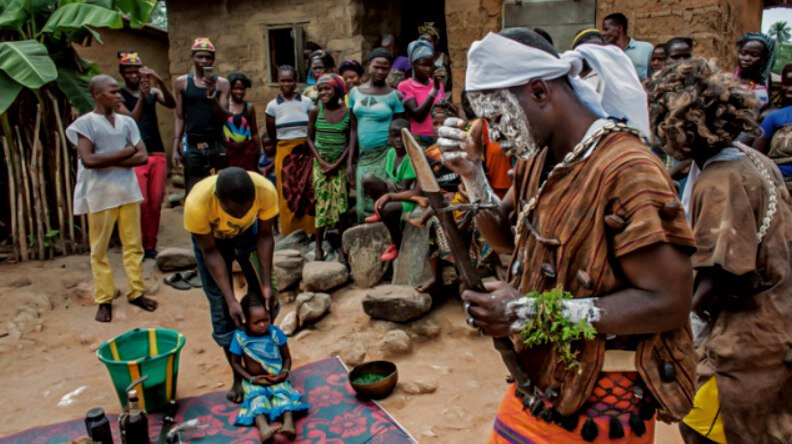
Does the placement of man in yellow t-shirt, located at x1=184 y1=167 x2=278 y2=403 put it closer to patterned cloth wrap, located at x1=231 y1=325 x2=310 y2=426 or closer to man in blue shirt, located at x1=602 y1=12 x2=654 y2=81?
patterned cloth wrap, located at x1=231 y1=325 x2=310 y2=426

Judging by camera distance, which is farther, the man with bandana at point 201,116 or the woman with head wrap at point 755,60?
the man with bandana at point 201,116

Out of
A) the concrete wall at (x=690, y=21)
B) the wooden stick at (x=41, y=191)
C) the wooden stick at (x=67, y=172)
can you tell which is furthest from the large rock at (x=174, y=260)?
the concrete wall at (x=690, y=21)

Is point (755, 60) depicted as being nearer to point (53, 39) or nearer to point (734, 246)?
point (734, 246)

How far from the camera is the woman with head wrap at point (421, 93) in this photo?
6.11 meters

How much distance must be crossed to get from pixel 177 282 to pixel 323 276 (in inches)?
68.9

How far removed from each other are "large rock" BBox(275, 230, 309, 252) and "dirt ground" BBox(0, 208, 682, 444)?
106 centimetres

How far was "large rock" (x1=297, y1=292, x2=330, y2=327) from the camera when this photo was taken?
16.7ft

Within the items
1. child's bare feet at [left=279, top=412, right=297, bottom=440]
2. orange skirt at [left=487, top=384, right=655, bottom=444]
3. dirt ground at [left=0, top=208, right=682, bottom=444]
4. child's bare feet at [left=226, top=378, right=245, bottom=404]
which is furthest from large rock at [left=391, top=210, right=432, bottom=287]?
orange skirt at [left=487, top=384, right=655, bottom=444]

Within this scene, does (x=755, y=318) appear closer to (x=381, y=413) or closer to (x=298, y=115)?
(x=381, y=413)

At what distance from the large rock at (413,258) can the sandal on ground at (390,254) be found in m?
0.09

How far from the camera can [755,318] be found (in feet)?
7.27

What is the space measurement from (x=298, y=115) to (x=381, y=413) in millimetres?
3934

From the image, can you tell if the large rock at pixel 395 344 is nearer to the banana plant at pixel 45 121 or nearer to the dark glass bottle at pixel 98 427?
the dark glass bottle at pixel 98 427

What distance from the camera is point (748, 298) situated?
2229 mm
